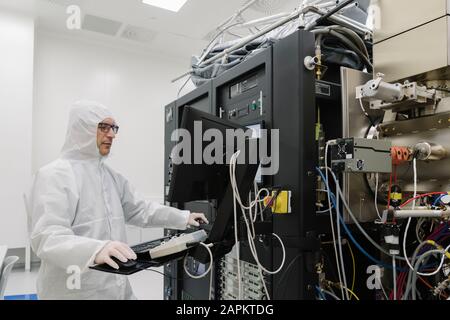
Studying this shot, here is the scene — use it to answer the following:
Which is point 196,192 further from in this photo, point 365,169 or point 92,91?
point 92,91

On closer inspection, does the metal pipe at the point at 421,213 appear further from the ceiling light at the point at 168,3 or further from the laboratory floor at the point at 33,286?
the ceiling light at the point at 168,3

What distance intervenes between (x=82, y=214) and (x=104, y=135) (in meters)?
0.40

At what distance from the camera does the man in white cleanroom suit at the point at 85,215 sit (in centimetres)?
121

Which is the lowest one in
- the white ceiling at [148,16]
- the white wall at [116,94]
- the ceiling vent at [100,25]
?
the white wall at [116,94]

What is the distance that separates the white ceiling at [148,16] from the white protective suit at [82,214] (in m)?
2.47

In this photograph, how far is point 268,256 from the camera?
140cm

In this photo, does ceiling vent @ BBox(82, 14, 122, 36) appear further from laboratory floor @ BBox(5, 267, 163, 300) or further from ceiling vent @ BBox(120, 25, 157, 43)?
laboratory floor @ BBox(5, 267, 163, 300)

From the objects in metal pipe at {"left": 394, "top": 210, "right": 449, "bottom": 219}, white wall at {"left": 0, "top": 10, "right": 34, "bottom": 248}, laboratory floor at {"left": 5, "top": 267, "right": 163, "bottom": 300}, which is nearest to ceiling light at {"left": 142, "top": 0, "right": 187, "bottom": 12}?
white wall at {"left": 0, "top": 10, "right": 34, "bottom": 248}

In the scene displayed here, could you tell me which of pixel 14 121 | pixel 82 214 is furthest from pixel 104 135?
pixel 14 121

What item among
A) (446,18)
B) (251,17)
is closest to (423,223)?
(446,18)

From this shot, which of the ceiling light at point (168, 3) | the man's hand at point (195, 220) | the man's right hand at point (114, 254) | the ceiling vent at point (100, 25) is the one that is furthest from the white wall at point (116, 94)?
the man's right hand at point (114, 254)

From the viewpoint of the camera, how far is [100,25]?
4.09 meters

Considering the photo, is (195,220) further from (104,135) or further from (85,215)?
(104,135)

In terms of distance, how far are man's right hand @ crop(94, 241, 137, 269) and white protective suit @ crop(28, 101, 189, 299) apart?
4 cm
